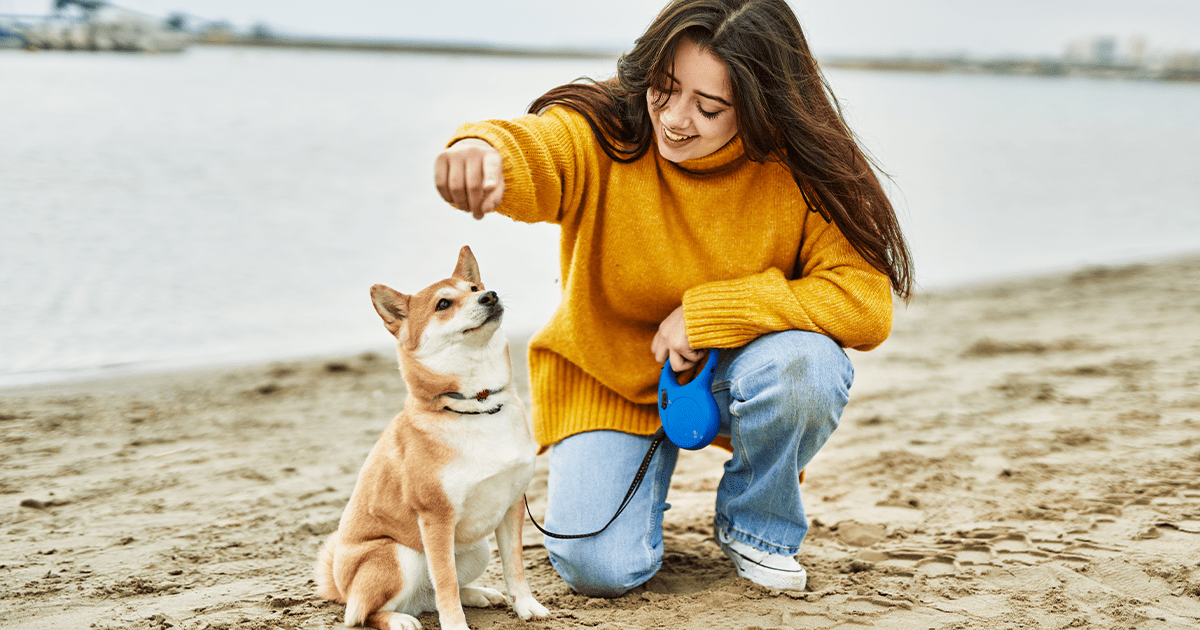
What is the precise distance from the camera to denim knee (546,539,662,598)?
7.59 feet

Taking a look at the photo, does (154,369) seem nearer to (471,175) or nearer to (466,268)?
(466,268)

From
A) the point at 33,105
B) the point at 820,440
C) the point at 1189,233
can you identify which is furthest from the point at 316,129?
the point at 820,440

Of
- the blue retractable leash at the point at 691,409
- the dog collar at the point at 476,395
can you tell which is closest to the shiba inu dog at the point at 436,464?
the dog collar at the point at 476,395

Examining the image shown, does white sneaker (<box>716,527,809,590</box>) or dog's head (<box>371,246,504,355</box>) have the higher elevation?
dog's head (<box>371,246,504,355</box>)

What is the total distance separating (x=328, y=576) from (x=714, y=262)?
1.29m

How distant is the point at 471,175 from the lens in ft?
5.88

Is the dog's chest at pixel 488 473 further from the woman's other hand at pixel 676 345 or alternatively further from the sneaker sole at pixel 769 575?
the sneaker sole at pixel 769 575

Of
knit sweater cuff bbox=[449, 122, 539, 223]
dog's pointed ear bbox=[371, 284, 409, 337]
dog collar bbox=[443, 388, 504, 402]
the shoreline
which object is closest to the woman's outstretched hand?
knit sweater cuff bbox=[449, 122, 539, 223]

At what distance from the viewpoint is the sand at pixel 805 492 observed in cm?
214

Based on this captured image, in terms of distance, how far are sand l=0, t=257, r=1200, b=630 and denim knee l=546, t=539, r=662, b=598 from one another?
4 centimetres

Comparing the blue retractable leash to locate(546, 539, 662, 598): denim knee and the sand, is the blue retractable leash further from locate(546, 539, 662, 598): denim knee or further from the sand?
the sand

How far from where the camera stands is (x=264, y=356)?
4.81 metres

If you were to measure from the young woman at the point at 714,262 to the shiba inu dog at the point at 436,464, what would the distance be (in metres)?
0.32

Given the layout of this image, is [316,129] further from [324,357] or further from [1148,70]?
[1148,70]
